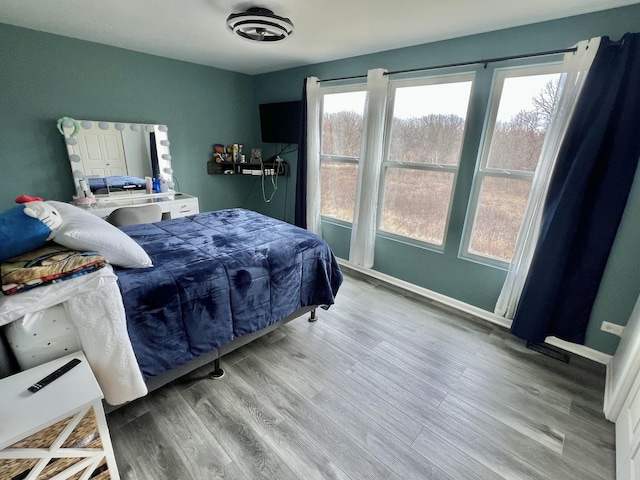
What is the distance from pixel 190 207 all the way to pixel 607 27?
13.1ft

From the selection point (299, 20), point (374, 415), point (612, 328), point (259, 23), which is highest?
point (299, 20)

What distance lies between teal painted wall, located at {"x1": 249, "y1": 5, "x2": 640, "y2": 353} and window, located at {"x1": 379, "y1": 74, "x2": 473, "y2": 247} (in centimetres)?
12

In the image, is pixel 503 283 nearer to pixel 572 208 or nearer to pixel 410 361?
pixel 572 208

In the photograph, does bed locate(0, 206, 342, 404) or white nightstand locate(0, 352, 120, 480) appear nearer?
white nightstand locate(0, 352, 120, 480)

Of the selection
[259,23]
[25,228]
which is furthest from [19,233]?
[259,23]

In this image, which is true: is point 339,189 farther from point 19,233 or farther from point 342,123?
point 19,233

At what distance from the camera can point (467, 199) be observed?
262 centimetres

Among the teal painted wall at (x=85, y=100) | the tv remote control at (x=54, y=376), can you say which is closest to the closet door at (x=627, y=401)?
the tv remote control at (x=54, y=376)

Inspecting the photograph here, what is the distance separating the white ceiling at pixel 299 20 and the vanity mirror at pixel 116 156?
843 millimetres

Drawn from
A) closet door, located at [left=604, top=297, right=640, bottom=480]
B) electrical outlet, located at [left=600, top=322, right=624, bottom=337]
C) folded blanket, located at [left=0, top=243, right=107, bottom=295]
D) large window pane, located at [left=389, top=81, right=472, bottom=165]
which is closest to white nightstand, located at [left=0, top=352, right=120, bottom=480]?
folded blanket, located at [left=0, top=243, right=107, bottom=295]

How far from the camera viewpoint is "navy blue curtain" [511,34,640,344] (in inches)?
70.3

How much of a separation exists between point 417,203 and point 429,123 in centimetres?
78

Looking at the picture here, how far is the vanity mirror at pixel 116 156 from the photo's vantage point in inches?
121

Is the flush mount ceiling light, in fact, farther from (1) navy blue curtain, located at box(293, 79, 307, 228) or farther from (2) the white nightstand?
(2) the white nightstand
